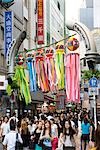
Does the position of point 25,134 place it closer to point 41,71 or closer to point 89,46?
point 89,46

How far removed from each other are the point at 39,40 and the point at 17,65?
71.2 feet

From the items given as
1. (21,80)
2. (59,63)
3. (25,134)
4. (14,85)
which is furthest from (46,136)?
(21,80)

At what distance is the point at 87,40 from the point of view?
14.3 m

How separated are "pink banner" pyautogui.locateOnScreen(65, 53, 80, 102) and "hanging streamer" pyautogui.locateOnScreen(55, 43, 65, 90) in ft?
3.58

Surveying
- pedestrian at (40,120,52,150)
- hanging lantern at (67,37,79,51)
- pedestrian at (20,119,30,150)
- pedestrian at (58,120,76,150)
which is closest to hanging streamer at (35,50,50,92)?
hanging lantern at (67,37,79,51)

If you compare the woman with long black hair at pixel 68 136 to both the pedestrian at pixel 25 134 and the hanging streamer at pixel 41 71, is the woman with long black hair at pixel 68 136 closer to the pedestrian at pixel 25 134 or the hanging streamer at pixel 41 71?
the pedestrian at pixel 25 134

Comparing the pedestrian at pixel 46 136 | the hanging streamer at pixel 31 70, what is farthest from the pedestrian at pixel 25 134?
the hanging streamer at pixel 31 70

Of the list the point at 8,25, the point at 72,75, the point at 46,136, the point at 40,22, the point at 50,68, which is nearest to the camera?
the point at 46,136

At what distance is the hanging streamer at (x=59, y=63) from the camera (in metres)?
24.8

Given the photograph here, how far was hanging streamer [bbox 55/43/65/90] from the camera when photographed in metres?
24.8

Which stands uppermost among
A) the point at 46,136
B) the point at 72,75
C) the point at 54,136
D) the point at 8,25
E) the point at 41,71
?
the point at 8,25

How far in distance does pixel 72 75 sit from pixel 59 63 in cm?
178

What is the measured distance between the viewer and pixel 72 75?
24.5 m

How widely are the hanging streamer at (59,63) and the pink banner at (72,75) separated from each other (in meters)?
1.09
